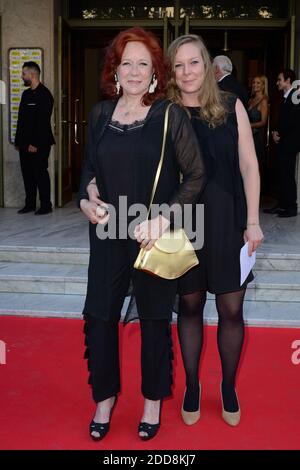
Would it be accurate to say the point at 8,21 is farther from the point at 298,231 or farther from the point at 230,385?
the point at 230,385

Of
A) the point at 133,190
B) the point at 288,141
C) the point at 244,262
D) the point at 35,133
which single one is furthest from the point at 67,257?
the point at 288,141

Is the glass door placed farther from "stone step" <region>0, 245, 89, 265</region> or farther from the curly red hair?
the curly red hair

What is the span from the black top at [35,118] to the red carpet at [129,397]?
3.07 metres

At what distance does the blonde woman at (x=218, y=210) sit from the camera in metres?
2.29

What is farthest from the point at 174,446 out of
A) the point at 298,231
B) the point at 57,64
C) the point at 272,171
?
the point at 272,171

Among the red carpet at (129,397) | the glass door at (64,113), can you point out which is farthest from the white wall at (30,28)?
the red carpet at (129,397)

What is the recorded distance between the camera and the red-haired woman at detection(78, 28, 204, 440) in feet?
6.91

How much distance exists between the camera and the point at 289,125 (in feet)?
19.8

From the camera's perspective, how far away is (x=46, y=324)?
3.78 meters

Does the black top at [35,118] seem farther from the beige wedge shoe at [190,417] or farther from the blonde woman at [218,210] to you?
the beige wedge shoe at [190,417]

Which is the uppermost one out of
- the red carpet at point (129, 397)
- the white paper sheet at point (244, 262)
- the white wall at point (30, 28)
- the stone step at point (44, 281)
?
the white wall at point (30, 28)

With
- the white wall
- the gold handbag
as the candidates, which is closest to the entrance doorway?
the white wall

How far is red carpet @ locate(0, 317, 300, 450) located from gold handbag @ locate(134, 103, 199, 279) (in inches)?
28.0

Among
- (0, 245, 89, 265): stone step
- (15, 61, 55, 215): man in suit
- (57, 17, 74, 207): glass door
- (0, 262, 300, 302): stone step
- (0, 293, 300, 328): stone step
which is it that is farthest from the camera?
(57, 17, 74, 207): glass door
